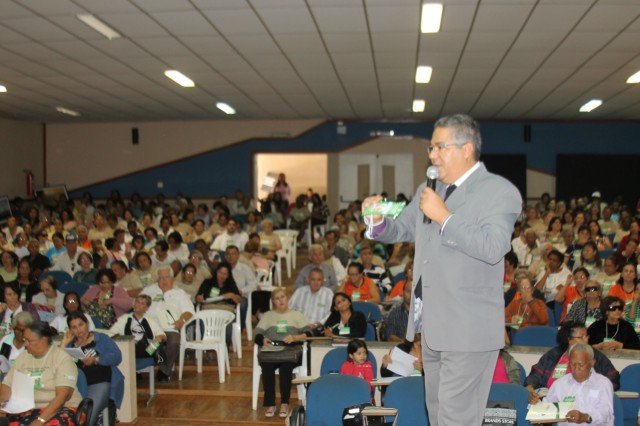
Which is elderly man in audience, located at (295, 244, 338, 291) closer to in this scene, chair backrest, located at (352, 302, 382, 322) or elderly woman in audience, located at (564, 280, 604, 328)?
chair backrest, located at (352, 302, 382, 322)

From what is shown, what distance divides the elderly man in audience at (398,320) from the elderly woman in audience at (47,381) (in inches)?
108

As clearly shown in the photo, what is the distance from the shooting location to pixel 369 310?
7.09 metres

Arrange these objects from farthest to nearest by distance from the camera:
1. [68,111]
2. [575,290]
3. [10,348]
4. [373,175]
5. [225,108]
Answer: [373,175], [68,111], [225,108], [575,290], [10,348]

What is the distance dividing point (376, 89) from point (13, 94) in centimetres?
573

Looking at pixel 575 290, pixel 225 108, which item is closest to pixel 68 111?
pixel 225 108

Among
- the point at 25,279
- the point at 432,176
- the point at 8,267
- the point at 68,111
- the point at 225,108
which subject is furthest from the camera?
the point at 68,111

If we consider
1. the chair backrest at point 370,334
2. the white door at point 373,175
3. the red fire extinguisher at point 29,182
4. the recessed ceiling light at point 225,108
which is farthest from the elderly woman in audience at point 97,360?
the red fire extinguisher at point 29,182

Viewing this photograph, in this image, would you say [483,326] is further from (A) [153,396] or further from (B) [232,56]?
(B) [232,56]

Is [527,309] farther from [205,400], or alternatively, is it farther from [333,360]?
[205,400]

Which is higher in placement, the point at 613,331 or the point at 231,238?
the point at 231,238

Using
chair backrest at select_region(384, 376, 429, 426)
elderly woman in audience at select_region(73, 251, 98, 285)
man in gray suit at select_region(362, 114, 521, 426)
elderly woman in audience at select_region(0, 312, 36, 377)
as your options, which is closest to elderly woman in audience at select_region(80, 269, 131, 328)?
elderly woman in audience at select_region(73, 251, 98, 285)

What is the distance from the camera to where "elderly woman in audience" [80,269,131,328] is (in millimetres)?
7332

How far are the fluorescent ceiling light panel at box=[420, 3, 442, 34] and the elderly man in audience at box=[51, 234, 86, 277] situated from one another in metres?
5.39

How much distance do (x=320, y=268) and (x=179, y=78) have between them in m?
3.46
